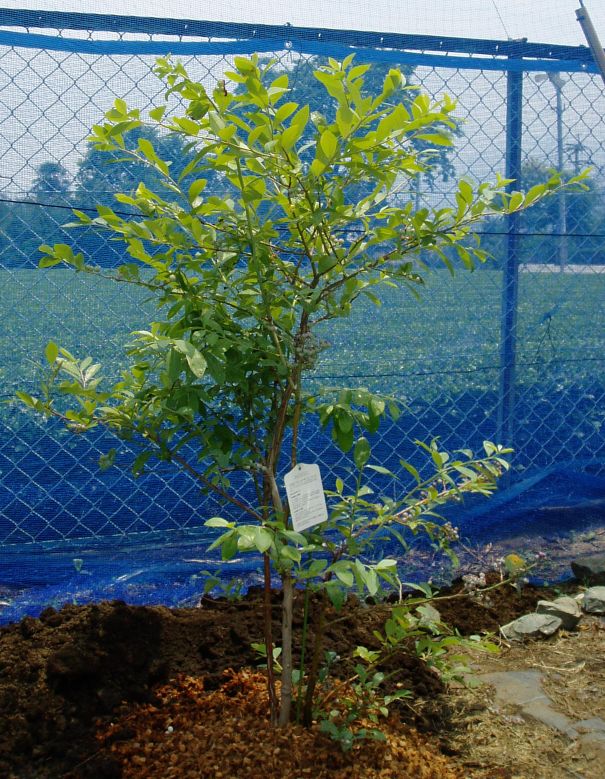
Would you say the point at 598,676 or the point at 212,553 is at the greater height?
the point at 212,553

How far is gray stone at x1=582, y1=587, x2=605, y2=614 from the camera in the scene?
3.38m

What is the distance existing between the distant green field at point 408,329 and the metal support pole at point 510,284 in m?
0.04

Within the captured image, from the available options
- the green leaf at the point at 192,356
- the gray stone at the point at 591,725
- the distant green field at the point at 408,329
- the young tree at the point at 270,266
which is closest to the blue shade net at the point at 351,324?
the distant green field at the point at 408,329

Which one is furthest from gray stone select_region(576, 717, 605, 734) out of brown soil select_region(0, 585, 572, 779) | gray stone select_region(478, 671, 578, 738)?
brown soil select_region(0, 585, 572, 779)

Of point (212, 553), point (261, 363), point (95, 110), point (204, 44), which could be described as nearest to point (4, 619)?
point (212, 553)

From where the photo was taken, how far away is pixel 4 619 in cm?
304

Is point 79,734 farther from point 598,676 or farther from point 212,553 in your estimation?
point 598,676

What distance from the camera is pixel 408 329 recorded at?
12.2 feet

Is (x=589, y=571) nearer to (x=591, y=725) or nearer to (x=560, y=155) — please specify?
(x=591, y=725)

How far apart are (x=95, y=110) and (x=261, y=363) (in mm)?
1681

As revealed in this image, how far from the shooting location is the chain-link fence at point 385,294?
3.16 metres

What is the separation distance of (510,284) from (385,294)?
24.8 inches

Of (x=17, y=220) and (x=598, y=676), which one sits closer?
(x=598, y=676)

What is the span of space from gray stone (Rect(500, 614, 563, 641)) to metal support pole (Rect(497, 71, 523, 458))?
0.89 metres
